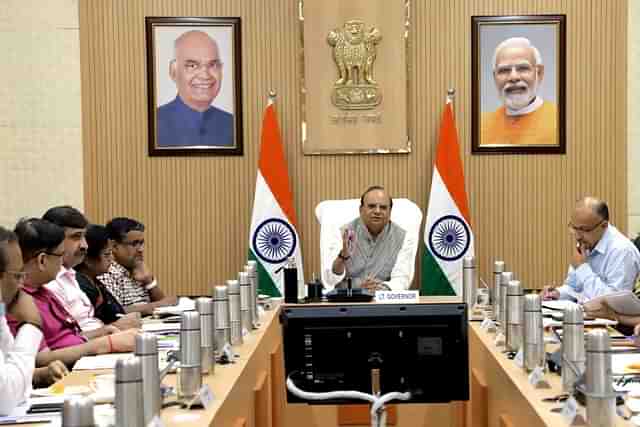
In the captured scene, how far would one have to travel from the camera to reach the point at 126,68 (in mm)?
6789

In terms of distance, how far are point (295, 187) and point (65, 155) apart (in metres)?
1.77

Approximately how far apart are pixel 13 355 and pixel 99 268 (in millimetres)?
2139

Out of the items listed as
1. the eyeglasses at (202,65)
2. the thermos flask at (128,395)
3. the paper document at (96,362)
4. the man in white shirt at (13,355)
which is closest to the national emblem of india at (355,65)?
the eyeglasses at (202,65)

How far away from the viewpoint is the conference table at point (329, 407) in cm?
238

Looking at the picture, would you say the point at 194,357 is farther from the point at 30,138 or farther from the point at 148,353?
the point at 30,138

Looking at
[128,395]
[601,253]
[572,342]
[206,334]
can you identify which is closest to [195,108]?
[601,253]

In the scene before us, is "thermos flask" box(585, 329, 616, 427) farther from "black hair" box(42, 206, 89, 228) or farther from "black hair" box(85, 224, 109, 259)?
"black hair" box(85, 224, 109, 259)

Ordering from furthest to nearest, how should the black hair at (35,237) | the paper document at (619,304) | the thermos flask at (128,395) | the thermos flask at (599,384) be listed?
the paper document at (619,304)
the black hair at (35,237)
the thermos flask at (599,384)
the thermos flask at (128,395)

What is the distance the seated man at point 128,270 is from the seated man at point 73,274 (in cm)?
64

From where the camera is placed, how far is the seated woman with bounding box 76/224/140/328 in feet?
14.7

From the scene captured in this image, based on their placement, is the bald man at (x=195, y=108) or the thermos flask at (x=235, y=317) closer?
the thermos flask at (x=235, y=317)

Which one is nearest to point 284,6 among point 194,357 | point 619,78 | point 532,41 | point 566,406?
point 532,41

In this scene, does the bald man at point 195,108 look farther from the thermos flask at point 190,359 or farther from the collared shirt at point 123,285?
the thermos flask at point 190,359

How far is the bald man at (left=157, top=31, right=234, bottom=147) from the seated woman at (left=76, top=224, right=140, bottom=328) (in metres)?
2.31
